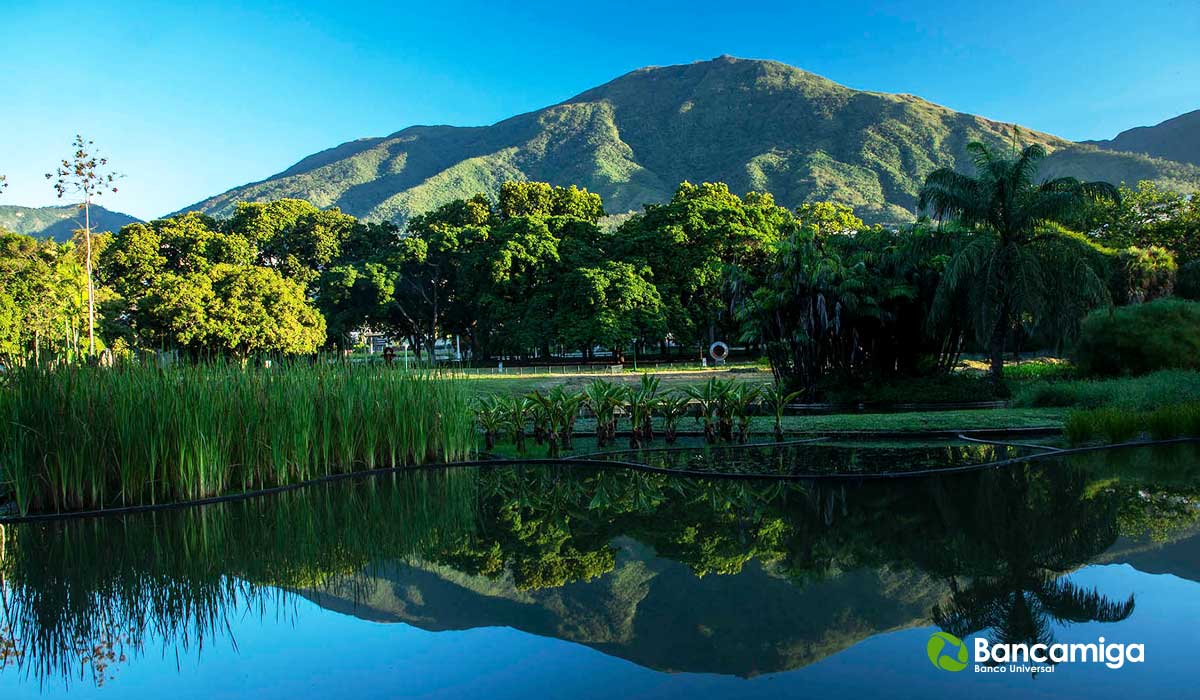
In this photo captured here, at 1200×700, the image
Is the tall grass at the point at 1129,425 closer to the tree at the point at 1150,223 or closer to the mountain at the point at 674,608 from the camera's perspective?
the mountain at the point at 674,608

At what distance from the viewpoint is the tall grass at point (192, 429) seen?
7.63 m

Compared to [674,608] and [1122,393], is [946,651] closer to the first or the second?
[674,608]

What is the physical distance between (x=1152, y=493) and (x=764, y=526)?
436 centimetres

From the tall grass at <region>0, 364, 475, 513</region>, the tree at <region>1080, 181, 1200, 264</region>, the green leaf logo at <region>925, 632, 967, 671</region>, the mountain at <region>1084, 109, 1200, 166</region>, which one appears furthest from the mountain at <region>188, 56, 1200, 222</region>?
the green leaf logo at <region>925, 632, 967, 671</region>

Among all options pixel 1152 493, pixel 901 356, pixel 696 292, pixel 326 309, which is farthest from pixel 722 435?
pixel 326 309

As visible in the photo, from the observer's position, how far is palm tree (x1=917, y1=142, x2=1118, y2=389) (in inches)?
702

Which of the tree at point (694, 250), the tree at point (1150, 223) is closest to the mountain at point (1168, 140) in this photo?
the tree at point (1150, 223)

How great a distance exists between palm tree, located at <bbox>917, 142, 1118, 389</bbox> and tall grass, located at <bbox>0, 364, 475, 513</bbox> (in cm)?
1351

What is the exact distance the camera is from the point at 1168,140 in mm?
100438

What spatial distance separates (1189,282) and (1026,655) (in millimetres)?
34094

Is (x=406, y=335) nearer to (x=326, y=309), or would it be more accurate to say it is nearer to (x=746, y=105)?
(x=326, y=309)

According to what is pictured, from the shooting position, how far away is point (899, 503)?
741 centimetres

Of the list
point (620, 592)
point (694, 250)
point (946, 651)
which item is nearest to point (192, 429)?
point (620, 592)

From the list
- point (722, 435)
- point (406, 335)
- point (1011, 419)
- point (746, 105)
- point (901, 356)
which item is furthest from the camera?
point (746, 105)
